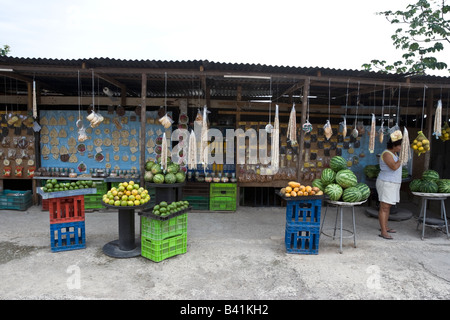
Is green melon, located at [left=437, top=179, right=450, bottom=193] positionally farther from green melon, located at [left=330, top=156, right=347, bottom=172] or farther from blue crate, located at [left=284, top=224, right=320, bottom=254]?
blue crate, located at [left=284, top=224, right=320, bottom=254]

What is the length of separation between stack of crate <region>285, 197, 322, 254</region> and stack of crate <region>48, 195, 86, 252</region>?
3.52 metres

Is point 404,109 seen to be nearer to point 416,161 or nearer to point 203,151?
point 416,161

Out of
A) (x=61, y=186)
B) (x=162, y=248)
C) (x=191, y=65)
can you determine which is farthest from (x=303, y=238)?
(x=61, y=186)

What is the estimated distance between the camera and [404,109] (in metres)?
8.07

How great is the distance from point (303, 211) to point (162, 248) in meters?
2.36

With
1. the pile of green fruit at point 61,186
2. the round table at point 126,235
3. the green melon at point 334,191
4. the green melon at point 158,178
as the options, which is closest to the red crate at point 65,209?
the pile of green fruit at point 61,186

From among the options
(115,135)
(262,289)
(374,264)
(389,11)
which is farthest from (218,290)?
(389,11)

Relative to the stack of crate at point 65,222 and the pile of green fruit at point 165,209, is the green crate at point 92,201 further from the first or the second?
the pile of green fruit at point 165,209

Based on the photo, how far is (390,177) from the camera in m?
5.39

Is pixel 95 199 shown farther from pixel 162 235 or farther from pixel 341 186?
pixel 341 186

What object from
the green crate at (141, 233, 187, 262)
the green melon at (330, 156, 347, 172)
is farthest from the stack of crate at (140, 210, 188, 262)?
the green melon at (330, 156, 347, 172)

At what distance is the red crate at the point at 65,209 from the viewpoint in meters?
4.68

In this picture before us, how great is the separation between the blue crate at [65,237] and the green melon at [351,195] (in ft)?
14.9

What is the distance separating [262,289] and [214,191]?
12.3 feet
